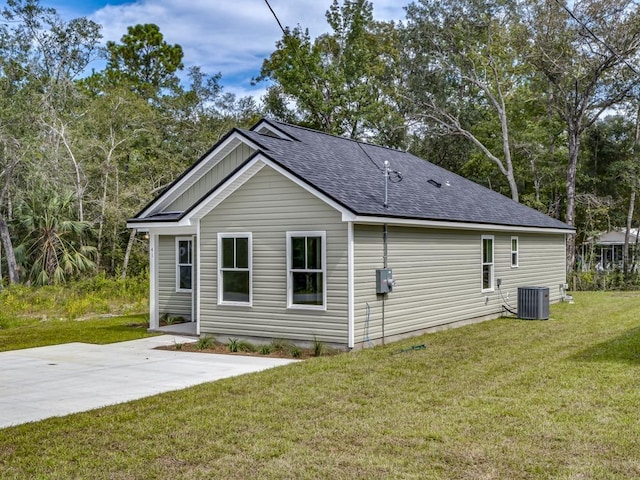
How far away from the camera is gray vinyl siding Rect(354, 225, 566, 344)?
11250mm

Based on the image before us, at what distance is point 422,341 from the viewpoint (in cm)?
1196

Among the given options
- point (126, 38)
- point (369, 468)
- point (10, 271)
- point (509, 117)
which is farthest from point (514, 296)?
point (126, 38)

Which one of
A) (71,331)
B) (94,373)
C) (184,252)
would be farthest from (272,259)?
(71,331)

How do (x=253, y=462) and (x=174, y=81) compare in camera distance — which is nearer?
(x=253, y=462)

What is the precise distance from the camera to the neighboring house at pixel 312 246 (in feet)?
36.3

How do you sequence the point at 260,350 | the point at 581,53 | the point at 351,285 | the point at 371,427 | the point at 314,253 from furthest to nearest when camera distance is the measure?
the point at 581,53
the point at 260,350
the point at 314,253
the point at 351,285
the point at 371,427

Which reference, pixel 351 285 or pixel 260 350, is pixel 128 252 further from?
pixel 351 285

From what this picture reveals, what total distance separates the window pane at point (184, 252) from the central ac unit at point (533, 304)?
8.41 meters

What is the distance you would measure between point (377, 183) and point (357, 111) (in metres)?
20.7

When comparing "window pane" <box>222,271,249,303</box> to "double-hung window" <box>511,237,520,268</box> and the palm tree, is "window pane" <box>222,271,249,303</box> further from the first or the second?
the palm tree

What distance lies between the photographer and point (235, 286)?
477 inches

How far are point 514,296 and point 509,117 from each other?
21017mm

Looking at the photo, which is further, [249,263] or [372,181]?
[372,181]

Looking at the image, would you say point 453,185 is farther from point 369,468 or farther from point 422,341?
point 369,468
